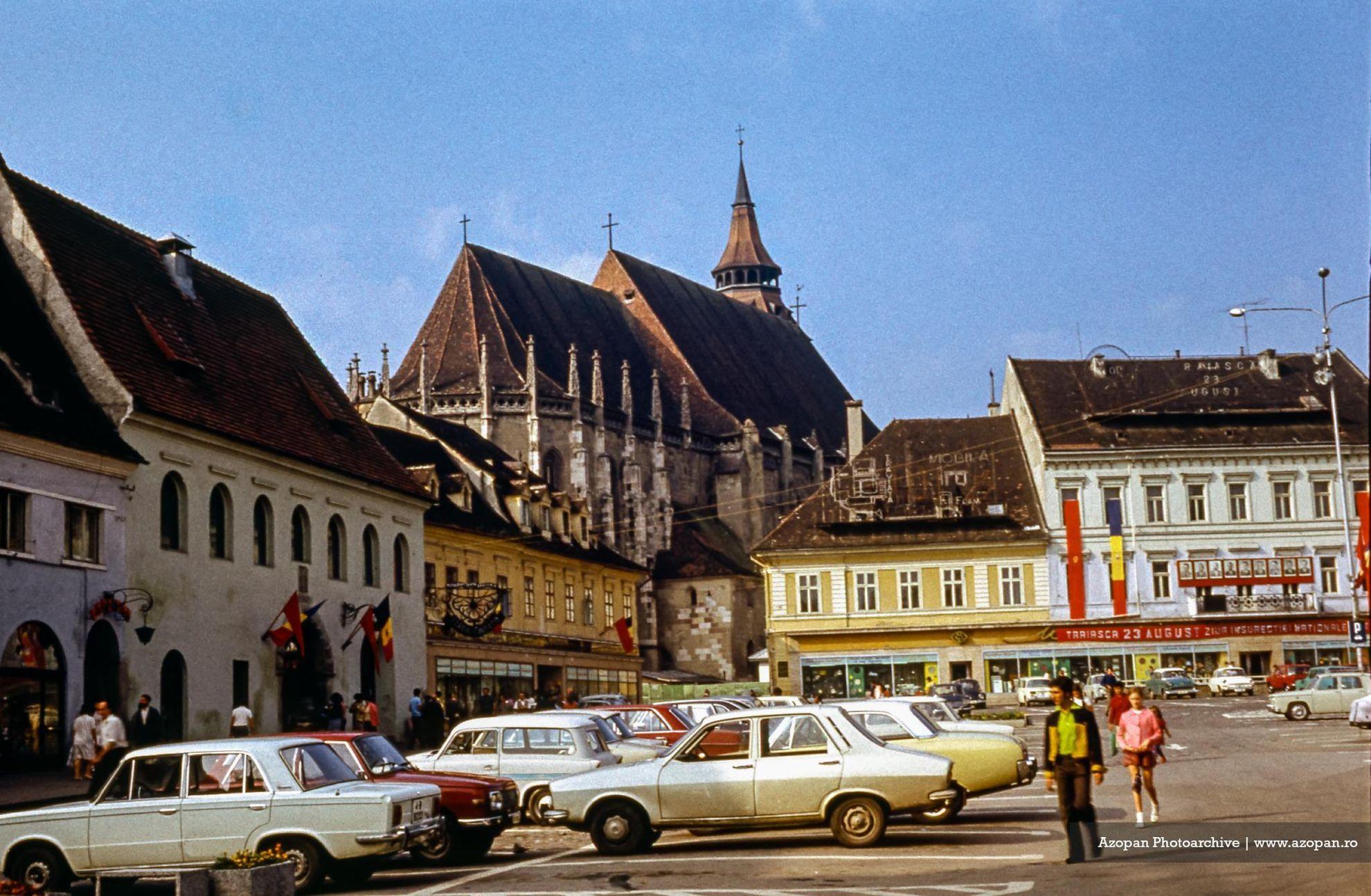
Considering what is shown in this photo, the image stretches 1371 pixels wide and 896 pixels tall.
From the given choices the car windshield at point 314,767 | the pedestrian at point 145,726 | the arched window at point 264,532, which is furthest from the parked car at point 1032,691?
the car windshield at point 314,767

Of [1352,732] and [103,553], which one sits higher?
[103,553]

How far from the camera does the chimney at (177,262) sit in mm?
38281

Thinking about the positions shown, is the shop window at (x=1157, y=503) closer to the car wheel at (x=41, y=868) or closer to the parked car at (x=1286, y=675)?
the parked car at (x=1286, y=675)

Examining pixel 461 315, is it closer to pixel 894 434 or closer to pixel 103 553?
pixel 894 434

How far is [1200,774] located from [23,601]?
1766 cm

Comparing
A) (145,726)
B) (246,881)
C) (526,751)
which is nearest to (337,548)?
(145,726)

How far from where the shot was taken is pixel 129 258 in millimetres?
36719

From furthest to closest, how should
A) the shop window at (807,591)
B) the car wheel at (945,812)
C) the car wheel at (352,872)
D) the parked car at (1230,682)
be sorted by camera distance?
the shop window at (807,591) → the parked car at (1230,682) → the car wheel at (945,812) → the car wheel at (352,872)

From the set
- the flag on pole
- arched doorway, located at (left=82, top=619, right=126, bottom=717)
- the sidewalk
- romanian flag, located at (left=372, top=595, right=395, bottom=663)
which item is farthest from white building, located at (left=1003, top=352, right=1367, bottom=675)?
the sidewalk

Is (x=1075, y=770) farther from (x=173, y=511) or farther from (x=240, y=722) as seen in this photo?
(x=173, y=511)

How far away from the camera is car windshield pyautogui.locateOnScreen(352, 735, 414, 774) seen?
61.7 feet

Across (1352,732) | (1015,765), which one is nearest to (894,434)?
(1352,732)

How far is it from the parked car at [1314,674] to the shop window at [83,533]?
30.7 meters

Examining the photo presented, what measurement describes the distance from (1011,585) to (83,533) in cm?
4195
